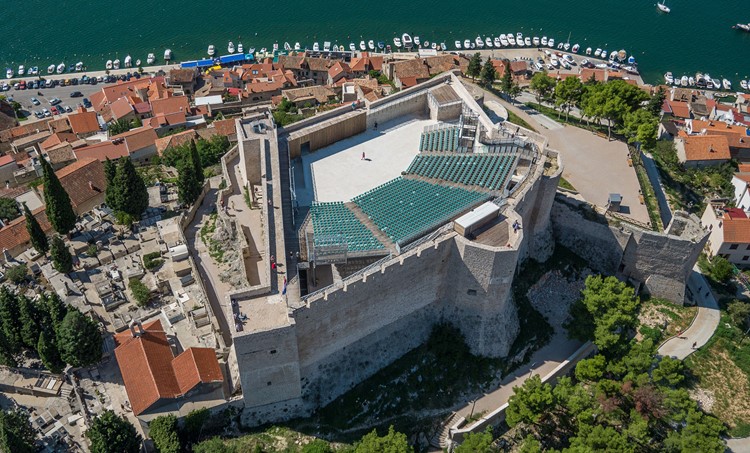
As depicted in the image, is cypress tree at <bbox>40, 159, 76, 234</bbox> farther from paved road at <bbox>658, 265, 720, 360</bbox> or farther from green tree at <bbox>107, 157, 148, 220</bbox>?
paved road at <bbox>658, 265, 720, 360</bbox>

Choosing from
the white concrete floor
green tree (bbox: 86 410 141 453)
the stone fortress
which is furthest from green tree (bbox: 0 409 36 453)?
the white concrete floor

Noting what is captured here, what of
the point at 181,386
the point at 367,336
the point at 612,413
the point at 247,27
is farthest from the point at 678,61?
the point at 181,386

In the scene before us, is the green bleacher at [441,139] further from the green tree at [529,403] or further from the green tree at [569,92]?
the green tree at [569,92]

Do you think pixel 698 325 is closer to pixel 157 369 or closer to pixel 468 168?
pixel 468 168

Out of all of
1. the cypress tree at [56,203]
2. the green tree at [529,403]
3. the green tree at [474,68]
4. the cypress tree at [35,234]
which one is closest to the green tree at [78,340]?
the cypress tree at [35,234]

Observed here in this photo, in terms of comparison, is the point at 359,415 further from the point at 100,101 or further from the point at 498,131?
the point at 100,101
